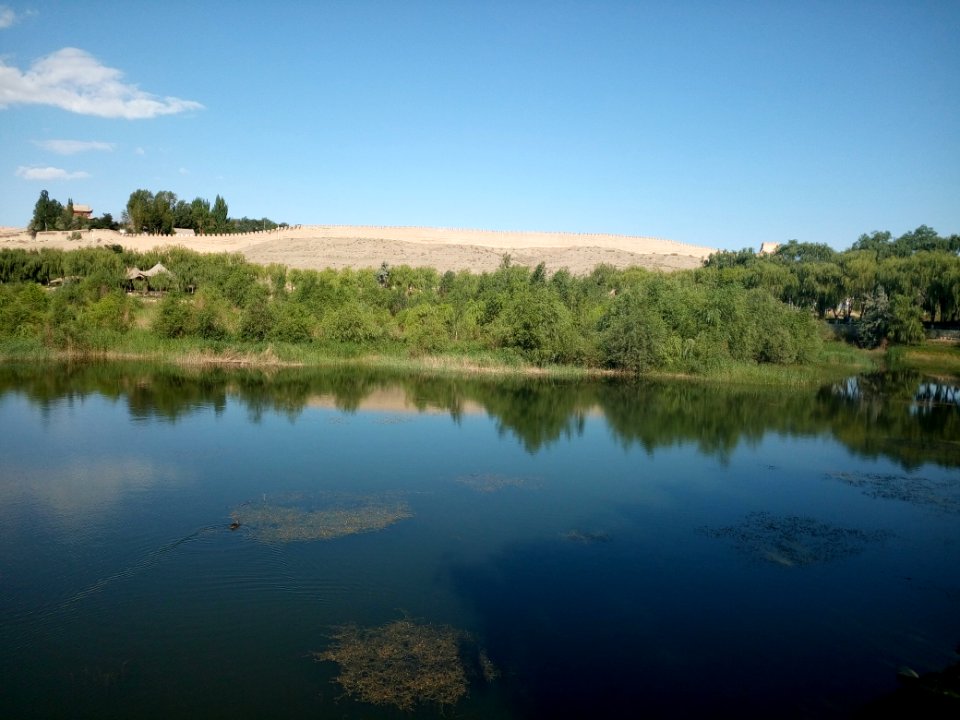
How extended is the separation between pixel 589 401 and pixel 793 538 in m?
9.30

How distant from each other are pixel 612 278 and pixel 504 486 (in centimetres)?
2814

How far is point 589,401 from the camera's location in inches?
701

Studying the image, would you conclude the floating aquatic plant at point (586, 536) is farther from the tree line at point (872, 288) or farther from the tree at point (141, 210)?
the tree at point (141, 210)

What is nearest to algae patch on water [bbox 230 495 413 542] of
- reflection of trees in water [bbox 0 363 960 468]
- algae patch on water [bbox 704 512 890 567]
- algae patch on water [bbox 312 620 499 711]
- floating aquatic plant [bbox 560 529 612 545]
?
floating aquatic plant [bbox 560 529 612 545]

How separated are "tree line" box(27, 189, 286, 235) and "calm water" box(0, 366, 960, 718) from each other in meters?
34.8

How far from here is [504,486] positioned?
10.2m

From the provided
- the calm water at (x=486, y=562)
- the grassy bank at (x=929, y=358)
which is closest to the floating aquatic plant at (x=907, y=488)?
the calm water at (x=486, y=562)

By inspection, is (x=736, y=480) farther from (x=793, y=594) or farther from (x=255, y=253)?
(x=255, y=253)

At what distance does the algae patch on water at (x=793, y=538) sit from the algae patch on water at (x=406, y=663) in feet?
13.1

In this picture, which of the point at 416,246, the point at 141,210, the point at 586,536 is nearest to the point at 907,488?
the point at 586,536

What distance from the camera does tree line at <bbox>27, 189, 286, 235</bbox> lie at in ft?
151

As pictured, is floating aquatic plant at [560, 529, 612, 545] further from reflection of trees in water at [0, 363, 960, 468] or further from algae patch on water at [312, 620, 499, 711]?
reflection of trees in water at [0, 363, 960, 468]

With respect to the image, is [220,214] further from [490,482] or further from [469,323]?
[490,482]

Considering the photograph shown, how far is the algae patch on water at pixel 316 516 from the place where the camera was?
7993mm
